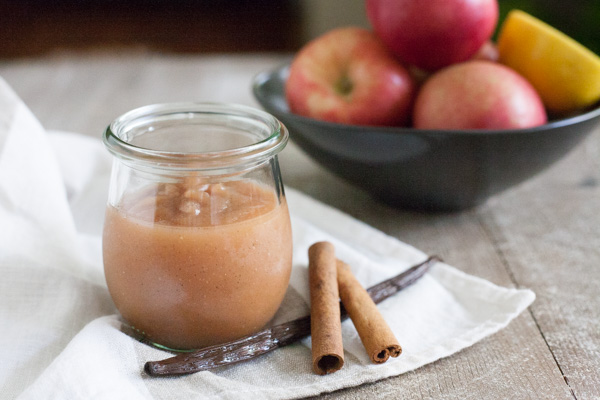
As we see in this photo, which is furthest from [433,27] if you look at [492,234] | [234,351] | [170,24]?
[170,24]

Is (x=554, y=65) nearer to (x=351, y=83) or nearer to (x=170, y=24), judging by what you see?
(x=351, y=83)

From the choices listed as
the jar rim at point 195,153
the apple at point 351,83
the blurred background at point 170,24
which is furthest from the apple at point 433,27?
the blurred background at point 170,24

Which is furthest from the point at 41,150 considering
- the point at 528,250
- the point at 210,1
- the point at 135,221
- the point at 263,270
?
the point at 210,1

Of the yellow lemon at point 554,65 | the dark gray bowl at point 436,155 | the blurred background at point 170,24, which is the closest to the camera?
the dark gray bowl at point 436,155

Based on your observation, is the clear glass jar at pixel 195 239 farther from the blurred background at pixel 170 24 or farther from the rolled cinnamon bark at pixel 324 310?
the blurred background at pixel 170 24

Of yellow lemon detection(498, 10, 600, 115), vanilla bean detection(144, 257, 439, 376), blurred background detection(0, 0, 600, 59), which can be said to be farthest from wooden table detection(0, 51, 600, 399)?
blurred background detection(0, 0, 600, 59)
